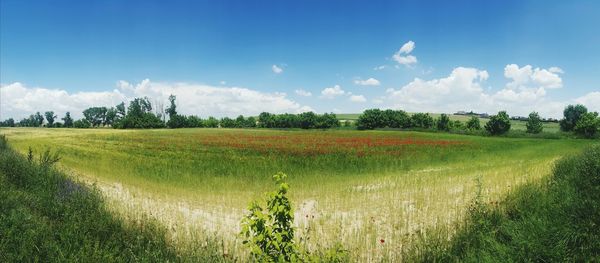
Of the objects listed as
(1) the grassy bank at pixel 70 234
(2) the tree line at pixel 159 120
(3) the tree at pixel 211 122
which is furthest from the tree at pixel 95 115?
(1) the grassy bank at pixel 70 234

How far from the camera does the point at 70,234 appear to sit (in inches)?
209

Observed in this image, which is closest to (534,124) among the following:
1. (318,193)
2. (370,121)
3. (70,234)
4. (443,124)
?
(443,124)

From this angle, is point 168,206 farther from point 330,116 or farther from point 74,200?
point 330,116

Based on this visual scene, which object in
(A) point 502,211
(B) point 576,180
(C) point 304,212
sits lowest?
(C) point 304,212

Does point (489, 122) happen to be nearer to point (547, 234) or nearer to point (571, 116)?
point (571, 116)

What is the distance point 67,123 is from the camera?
142 meters

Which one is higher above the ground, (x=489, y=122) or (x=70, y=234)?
(x=489, y=122)

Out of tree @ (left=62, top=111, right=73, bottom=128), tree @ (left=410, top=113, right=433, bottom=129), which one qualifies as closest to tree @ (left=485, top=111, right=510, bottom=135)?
tree @ (left=410, top=113, right=433, bottom=129)

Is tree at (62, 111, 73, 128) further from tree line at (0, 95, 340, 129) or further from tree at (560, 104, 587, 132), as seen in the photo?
tree at (560, 104, 587, 132)

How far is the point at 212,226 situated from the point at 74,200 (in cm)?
329

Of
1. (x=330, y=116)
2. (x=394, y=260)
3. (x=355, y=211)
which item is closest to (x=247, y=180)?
(x=355, y=211)

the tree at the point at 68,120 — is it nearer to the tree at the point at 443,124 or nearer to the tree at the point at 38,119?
the tree at the point at 38,119

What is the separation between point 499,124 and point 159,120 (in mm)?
114435

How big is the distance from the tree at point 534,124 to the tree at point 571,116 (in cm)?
716
